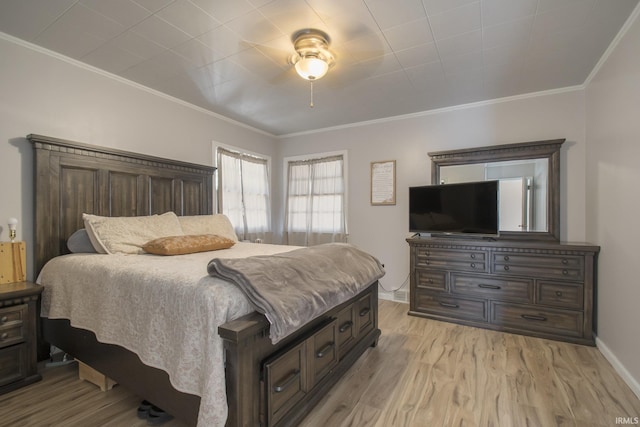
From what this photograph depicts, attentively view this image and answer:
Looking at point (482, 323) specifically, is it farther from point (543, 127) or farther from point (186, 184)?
point (186, 184)

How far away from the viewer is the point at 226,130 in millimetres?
4023

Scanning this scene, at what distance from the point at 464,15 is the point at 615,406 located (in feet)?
8.70

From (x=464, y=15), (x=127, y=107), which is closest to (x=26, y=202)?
(x=127, y=107)

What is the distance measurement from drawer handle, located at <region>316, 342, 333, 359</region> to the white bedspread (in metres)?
0.63

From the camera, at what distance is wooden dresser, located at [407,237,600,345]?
2.65 metres

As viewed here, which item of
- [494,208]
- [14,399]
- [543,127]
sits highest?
[543,127]

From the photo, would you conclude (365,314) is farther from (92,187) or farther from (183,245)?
(92,187)

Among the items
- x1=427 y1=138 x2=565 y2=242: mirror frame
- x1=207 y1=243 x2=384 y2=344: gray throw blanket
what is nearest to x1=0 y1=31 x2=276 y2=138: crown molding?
x1=207 y1=243 x2=384 y2=344: gray throw blanket

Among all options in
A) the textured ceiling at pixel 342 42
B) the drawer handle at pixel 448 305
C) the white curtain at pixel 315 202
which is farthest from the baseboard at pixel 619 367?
the white curtain at pixel 315 202

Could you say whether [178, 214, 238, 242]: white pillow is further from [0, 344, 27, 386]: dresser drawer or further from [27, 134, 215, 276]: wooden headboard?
[0, 344, 27, 386]: dresser drawer

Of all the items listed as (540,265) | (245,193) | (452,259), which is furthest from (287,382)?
(245,193)

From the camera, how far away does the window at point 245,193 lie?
400 centimetres

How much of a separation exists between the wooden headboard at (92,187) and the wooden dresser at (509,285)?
2.84 metres

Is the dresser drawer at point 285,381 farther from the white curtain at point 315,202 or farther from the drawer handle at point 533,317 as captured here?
the white curtain at point 315,202
